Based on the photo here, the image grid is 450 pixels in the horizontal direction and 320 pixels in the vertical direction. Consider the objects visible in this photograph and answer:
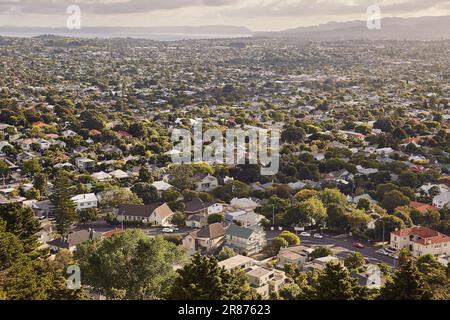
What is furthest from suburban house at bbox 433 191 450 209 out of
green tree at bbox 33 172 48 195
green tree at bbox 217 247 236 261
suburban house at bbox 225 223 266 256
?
green tree at bbox 33 172 48 195

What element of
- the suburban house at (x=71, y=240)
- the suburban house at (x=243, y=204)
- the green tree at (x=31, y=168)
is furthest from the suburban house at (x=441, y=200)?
the green tree at (x=31, y=168)

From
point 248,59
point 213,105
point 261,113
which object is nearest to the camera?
point 261,113

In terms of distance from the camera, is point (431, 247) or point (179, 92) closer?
point (431, 247)

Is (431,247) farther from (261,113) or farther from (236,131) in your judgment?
(261,113)

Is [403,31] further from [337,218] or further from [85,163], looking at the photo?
[337,218]

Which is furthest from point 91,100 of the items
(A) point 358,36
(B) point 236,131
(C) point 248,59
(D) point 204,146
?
(A) point 358,36
